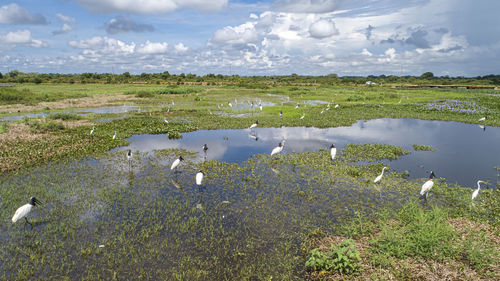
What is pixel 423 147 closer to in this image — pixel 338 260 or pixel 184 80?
pixel 338 260

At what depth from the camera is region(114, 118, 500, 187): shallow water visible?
14922 mm

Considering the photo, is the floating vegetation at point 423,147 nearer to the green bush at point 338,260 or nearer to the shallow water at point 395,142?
the shallow water at point 395,142

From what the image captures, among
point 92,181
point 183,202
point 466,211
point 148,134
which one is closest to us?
point 466,211

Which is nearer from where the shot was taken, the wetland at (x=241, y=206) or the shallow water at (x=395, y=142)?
the wetland at (x=241, y=206)

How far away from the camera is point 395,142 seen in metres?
20.2

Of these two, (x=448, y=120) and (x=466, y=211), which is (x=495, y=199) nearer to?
Answer: (x=466, y=211)

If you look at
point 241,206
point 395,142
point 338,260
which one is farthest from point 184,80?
point 338,260

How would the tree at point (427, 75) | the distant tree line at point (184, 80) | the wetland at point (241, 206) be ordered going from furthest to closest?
the tree at point (427, 75)
the distant tree line at point (184, 80)
the wetland at point (241, 206)

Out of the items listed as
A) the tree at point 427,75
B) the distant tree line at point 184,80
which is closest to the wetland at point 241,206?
the distant tree line at point 184,80

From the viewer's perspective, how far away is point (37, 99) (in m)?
41.9

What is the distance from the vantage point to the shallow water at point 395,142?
14.9m

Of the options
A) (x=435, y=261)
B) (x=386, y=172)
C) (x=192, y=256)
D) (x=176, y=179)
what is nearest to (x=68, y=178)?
(x=176, y=179)

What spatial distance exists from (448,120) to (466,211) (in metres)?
24.8

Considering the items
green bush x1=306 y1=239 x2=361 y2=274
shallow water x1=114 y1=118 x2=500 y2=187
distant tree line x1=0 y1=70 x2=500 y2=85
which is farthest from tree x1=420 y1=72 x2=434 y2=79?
green bush x1=306 y1=239 x2=361 y2=274
